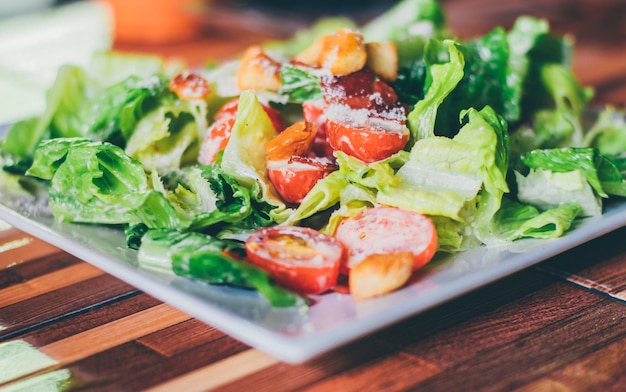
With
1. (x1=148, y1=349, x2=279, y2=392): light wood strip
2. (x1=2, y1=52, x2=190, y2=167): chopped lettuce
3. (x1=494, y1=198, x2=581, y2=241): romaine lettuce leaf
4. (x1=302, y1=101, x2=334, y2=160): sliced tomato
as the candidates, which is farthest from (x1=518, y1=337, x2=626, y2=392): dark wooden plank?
(x1=2, y1=52, x2=190, y2=167): chopped lettuce

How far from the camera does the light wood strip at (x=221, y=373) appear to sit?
3.62 feet

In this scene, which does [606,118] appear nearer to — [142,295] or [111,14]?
[142,295]

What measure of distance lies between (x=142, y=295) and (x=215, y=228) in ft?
0.64

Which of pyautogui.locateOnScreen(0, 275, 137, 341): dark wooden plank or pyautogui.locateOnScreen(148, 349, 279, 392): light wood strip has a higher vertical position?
pyautogui.locateOnScreen(148, 349, 279, 392): light wood strip

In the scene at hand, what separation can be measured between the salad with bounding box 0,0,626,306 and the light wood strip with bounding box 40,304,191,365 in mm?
101

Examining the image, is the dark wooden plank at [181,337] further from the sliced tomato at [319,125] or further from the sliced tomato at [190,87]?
the sliced tomato at [190,87]

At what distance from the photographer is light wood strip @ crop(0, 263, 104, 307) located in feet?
4.80

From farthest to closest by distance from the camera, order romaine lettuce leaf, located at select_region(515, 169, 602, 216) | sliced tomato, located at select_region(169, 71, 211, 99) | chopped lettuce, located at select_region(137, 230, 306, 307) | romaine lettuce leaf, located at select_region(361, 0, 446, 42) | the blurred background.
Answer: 1. the blurred background
2. romaine lettuce leaf, located at select_region(361, 0, 446, 42)
3. sliced tomato, located at select_region(169, 71, 211, 99)
4. romaine lettuce leaf, located at select_region(515, 169, 602, 216)
5. chopped lettuce, located at select_region(137, 230, 306, 307)

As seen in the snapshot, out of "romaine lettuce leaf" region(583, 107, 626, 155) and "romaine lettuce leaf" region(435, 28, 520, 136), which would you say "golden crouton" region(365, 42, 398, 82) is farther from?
"romaine lettuce leaf" region(583, 107, 626, 155)

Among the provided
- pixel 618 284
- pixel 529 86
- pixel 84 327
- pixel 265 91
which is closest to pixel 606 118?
pixel 529 86

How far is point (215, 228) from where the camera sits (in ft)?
4.97

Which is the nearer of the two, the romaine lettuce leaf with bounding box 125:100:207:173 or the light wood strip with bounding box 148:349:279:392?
the light wood strip with bounding box 148:349:279:392

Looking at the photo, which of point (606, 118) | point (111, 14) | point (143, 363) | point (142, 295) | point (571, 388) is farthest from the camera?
point (111, 14)

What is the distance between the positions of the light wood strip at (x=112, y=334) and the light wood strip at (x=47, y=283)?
230 millimetres
